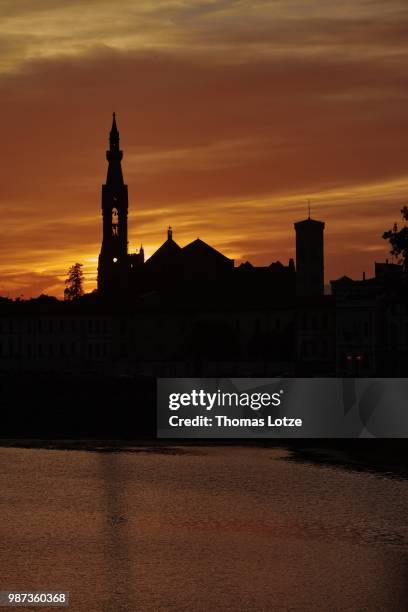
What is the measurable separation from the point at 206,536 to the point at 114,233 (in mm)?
148290

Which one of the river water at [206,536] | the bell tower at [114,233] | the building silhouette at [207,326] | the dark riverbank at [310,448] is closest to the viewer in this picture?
the river water at [206,536]

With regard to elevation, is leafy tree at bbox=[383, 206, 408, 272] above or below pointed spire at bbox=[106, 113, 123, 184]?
below

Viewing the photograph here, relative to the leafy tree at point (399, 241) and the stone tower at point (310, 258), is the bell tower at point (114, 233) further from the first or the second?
the leafy tree at point (399, 241)

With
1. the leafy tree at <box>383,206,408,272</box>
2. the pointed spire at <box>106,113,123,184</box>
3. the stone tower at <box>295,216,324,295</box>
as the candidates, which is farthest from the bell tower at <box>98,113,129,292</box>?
the leafy tree at <box>383,206,408,272</box>

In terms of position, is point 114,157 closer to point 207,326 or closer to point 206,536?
point 207,326

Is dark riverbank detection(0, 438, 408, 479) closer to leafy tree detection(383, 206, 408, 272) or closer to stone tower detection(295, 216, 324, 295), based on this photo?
leafy tree detection(383, 206, 408, 272)

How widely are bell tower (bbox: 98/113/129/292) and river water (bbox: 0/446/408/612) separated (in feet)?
427

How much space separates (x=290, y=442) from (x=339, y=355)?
88887 mm

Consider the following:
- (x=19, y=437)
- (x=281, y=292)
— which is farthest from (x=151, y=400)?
(x=281, y=292)

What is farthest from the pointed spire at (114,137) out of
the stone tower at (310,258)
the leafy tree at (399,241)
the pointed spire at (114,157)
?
the leafy tree at (399,241)

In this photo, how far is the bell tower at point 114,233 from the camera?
593 feet

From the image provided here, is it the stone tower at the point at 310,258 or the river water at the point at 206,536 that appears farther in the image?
the stone tower at the point at 310,258

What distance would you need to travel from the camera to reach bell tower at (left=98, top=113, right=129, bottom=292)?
181 metres

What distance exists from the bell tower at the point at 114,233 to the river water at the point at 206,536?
13003 centimetres
